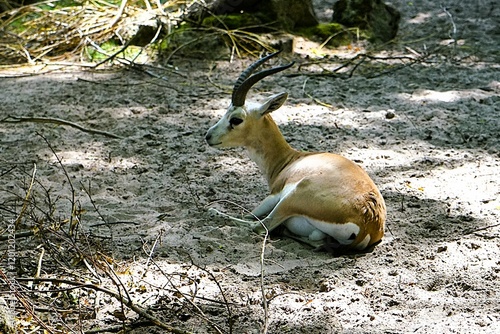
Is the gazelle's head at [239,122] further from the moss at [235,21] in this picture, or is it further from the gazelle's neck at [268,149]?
the moss at [235,21]

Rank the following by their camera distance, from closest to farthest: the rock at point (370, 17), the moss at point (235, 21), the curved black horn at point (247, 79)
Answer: the curved black horn at point (247, 79) < the moss at point (235, 21) < the rock at point (370, 17)

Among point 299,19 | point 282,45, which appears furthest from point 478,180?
point 299,19

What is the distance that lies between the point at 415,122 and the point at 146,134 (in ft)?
8.40

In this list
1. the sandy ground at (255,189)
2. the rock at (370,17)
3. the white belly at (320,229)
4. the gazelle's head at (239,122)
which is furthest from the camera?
the rock at (370,17)

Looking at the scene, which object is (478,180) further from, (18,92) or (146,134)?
(18,92)

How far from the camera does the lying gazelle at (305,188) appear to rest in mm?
4613

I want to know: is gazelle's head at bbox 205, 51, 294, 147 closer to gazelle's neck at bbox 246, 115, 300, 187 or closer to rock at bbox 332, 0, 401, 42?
gazelle's neck at bbox 246, 115, 300, 187

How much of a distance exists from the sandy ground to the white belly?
131 mm

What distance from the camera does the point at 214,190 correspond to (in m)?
5.76

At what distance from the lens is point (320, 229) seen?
15.5 ft

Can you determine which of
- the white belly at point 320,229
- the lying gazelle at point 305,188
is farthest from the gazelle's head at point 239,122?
A: the white belly at point 320,229

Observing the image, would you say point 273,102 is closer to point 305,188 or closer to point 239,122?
point 239,122

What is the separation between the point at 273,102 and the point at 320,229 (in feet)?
3.90

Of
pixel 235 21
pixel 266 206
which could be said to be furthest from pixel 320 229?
pixel 235 21
